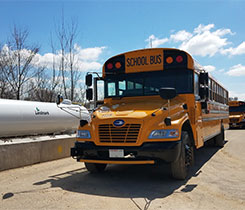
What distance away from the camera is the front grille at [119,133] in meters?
4.51

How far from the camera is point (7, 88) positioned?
15734 millimetres

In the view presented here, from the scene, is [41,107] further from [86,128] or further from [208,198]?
[208,198]

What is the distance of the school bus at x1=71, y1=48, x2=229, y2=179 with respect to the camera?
4.46 m

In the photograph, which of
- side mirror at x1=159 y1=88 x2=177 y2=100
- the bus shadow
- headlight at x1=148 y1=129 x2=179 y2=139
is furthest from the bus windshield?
the bus shadow

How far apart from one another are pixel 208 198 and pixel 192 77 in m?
2.67

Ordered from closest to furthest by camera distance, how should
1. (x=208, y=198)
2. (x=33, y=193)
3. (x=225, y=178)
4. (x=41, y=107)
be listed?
(x=208, y=198), (x=33, y=193), (x=225, y=178), (x=41, y=107)

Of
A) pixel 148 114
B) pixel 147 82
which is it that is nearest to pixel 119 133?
pixel 148 114

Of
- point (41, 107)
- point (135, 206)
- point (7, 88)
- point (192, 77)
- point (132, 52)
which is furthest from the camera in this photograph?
point (7, 88)

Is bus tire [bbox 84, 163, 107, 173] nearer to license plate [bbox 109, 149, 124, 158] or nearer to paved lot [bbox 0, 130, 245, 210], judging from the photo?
paved lot [bbox 0, 130, 245, 210]

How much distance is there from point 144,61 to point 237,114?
1917 centimetres

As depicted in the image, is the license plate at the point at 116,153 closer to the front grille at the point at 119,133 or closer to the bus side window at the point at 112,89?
the front grille at the point at 119,133

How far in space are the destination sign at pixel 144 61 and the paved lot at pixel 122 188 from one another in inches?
92.5

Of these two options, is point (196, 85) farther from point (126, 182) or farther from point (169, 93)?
point (126, 182)

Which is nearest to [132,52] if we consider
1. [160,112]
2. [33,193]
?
[160,112]
